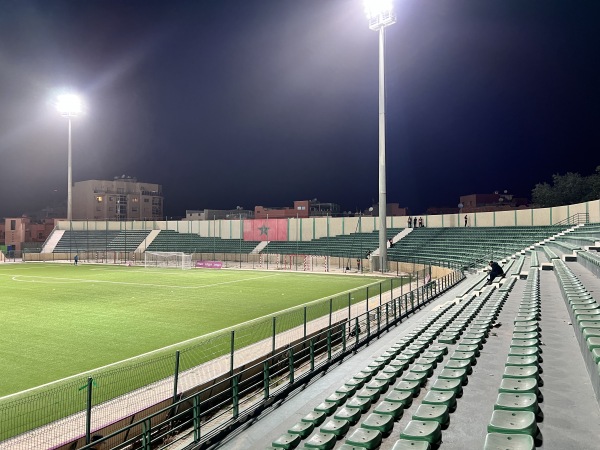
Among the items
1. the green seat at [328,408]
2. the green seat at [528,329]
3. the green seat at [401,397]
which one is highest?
the green seat at [528,329]

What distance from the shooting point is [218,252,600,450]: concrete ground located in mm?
4496

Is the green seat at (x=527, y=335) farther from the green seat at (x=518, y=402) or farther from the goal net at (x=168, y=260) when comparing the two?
the goal net at (x=168, y=260)

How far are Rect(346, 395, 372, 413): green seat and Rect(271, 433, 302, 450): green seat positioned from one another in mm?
998

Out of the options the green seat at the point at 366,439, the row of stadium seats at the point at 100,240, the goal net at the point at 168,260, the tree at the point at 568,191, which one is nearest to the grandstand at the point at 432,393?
the green seat at the point at 366,439

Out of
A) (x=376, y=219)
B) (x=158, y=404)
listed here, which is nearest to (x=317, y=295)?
(x=158, y=404)

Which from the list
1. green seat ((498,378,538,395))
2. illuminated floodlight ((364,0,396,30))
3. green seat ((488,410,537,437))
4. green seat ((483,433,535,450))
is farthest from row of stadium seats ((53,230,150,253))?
green seat ((483,433,535,450))

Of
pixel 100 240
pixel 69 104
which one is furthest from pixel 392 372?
pixel 69 104

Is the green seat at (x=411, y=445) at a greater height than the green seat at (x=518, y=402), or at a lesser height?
lesser

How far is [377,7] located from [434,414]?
39084mm

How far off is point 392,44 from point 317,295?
51.5m

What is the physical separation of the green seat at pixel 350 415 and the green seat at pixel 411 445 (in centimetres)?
130

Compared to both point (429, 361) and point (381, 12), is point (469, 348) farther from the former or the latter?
point (381, 12)

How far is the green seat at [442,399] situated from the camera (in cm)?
512

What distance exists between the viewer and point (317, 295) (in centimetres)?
2645
